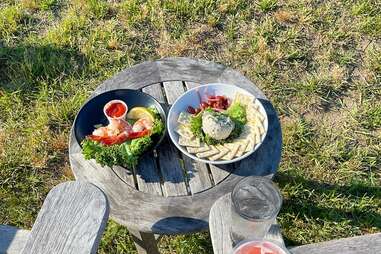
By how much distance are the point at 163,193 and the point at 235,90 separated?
0.69m

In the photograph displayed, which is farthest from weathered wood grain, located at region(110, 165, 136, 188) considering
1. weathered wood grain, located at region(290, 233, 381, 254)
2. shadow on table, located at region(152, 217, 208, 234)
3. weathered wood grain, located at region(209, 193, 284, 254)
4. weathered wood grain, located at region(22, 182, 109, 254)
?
weathered wood grain, located at region(290, 233, 381, 254)

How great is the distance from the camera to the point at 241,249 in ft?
5.55

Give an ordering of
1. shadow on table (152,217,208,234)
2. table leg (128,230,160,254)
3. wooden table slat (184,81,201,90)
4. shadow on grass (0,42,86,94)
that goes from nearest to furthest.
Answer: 1. shadow on table (152,217,208,234)
2. table leg (128,230,160,254)
3. wooden table slat (184,81,201,90)
4. shadow on grass (0,42,86,94)

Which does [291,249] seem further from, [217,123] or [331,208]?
[331,208]

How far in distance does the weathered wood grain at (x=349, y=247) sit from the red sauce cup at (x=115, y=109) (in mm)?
1115

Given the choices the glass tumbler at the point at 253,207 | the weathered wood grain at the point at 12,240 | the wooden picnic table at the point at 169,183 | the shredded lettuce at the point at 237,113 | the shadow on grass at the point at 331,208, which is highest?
the glass tumbler at the point at 253,207

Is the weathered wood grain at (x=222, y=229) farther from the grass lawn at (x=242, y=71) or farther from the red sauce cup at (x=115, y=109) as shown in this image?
the grass lawn at (x=242, y=71)

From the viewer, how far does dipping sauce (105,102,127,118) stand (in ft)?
8.43

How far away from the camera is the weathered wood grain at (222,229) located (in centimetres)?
200

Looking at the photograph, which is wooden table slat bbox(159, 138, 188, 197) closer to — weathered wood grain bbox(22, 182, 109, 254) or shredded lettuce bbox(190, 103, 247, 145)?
shredded lettuce bbox(190, 103, 247, 145)

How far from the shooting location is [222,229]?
2.03m

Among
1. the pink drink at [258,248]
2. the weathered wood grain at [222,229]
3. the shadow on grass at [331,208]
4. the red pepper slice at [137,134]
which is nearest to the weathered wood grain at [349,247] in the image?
the weathered wood grain at [222,229]

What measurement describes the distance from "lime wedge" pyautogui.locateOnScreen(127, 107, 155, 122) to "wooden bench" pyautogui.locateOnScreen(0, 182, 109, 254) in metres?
0.67

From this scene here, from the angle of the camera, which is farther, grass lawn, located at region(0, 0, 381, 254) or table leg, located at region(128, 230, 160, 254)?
grass lawn, located at region(0, 0, 381, 254)
